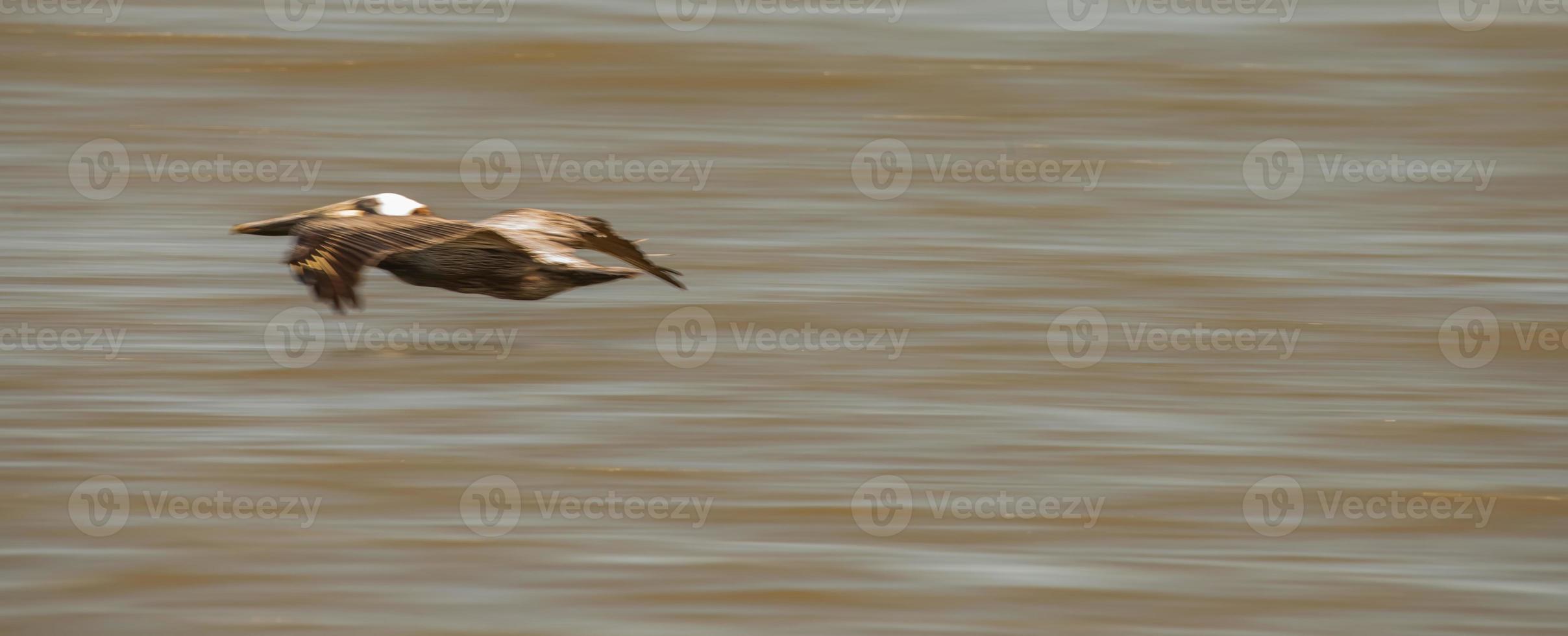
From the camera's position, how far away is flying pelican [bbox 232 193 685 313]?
5695 mm

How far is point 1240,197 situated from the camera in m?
8.21

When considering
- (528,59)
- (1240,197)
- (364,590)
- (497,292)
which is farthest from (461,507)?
(528,59)
